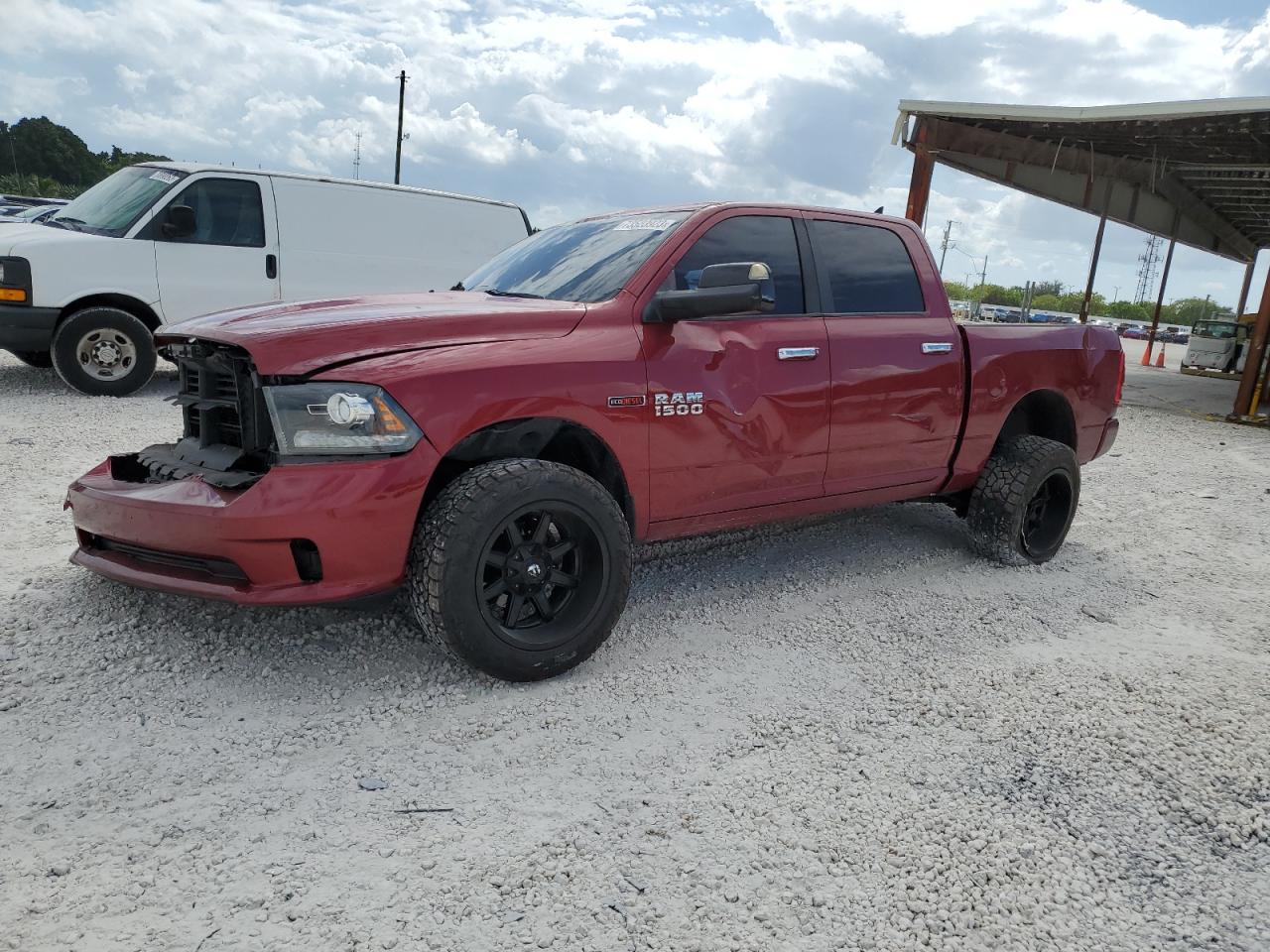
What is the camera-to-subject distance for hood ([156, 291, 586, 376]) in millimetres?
2828

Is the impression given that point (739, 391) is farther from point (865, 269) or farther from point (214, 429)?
point (214, 429)

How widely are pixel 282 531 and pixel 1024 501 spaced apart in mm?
3770

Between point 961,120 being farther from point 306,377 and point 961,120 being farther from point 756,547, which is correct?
point 306,377

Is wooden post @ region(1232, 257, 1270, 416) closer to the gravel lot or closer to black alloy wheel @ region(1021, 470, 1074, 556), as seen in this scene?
black alloy wheel @ region(1021, 470, 1074, 556)

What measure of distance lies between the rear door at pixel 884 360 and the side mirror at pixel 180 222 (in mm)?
6310

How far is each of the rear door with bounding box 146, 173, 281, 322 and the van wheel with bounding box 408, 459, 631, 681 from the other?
6.43 meters

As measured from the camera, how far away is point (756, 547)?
496cm

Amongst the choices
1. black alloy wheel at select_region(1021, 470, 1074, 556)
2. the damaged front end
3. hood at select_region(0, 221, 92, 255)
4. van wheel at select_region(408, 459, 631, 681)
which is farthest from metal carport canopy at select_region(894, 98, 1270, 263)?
the damaged front end

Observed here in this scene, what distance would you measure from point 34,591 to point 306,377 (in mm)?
1841

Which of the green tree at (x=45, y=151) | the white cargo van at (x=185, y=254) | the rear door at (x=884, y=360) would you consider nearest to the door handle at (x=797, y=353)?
the rear door at (x=884, y=360)

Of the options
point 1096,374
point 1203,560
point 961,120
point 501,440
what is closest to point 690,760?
point 501,440

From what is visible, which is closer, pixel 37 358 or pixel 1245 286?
pixel 37 358

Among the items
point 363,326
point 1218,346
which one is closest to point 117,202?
point 363,326

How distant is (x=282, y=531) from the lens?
272 centimetres
